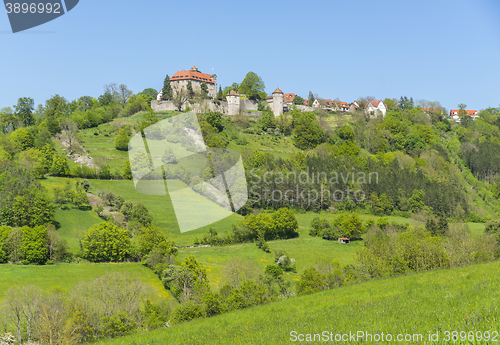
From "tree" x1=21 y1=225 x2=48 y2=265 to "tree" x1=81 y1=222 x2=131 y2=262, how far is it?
4.86 meters

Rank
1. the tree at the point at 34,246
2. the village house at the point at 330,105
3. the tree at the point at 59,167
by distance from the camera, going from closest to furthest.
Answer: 1. the tree at the point at 34,246
2. the tree at the point at 59,167
3. the village house at the point at 330,105

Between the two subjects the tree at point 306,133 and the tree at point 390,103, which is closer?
the tree at point 306,133

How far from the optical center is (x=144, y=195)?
242 feet

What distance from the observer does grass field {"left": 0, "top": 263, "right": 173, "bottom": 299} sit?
1494 inches

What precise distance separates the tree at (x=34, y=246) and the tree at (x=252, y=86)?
108 metres

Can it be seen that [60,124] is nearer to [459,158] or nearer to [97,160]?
[97,160]

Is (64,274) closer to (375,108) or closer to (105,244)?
(105,244)

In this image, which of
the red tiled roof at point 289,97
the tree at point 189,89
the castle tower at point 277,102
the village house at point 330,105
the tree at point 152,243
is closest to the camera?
the tree at point 152,243

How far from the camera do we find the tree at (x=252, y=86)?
146750 millimetres

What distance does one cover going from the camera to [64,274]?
41625mm

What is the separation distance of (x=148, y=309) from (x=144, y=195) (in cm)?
4738

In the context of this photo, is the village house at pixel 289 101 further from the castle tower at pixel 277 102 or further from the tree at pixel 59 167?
the tree at pixel 59 167

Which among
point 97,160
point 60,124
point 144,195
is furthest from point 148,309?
point 60,124

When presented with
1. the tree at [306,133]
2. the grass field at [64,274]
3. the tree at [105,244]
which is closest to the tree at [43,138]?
the tree at [105,244]
